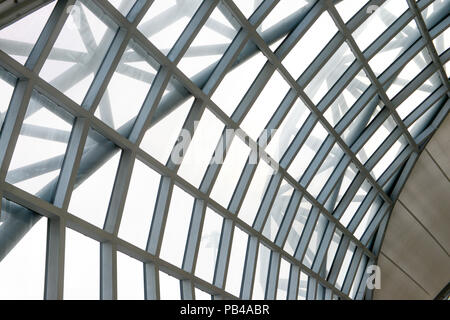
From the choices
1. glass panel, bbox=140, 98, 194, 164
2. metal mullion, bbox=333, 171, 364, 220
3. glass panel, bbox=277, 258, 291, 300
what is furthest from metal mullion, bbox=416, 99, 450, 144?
glass panel, bbox=140, 98, 194, 164

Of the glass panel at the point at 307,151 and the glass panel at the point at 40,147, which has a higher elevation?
the glass panel at the point at 307,151

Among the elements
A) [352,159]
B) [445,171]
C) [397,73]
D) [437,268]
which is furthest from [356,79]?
[437,268]

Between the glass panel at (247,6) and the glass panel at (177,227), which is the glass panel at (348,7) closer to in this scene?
the glass panel at (247,6)

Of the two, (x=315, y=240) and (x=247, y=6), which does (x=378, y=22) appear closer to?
(x=247, y=6)

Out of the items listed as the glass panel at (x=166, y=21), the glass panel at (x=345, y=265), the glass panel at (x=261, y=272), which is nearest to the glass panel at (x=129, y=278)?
the glass panel at (x=166, y=21)

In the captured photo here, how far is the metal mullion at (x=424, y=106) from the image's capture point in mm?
31375

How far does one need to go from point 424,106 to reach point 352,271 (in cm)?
904

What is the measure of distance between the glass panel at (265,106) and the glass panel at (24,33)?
995 cm

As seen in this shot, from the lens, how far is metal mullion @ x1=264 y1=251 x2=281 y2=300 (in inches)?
1066

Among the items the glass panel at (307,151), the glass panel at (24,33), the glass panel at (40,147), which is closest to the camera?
the glass panel at (24,33)

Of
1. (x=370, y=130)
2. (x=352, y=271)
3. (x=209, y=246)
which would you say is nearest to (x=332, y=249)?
(x=352, y=271)

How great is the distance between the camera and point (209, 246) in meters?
23.3

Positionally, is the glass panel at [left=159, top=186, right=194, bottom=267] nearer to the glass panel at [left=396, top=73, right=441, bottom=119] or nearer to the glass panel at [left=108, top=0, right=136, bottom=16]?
the glass panel at [left=108, top=0, right=136, bottom=16]

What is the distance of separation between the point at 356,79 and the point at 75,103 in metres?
14.6
